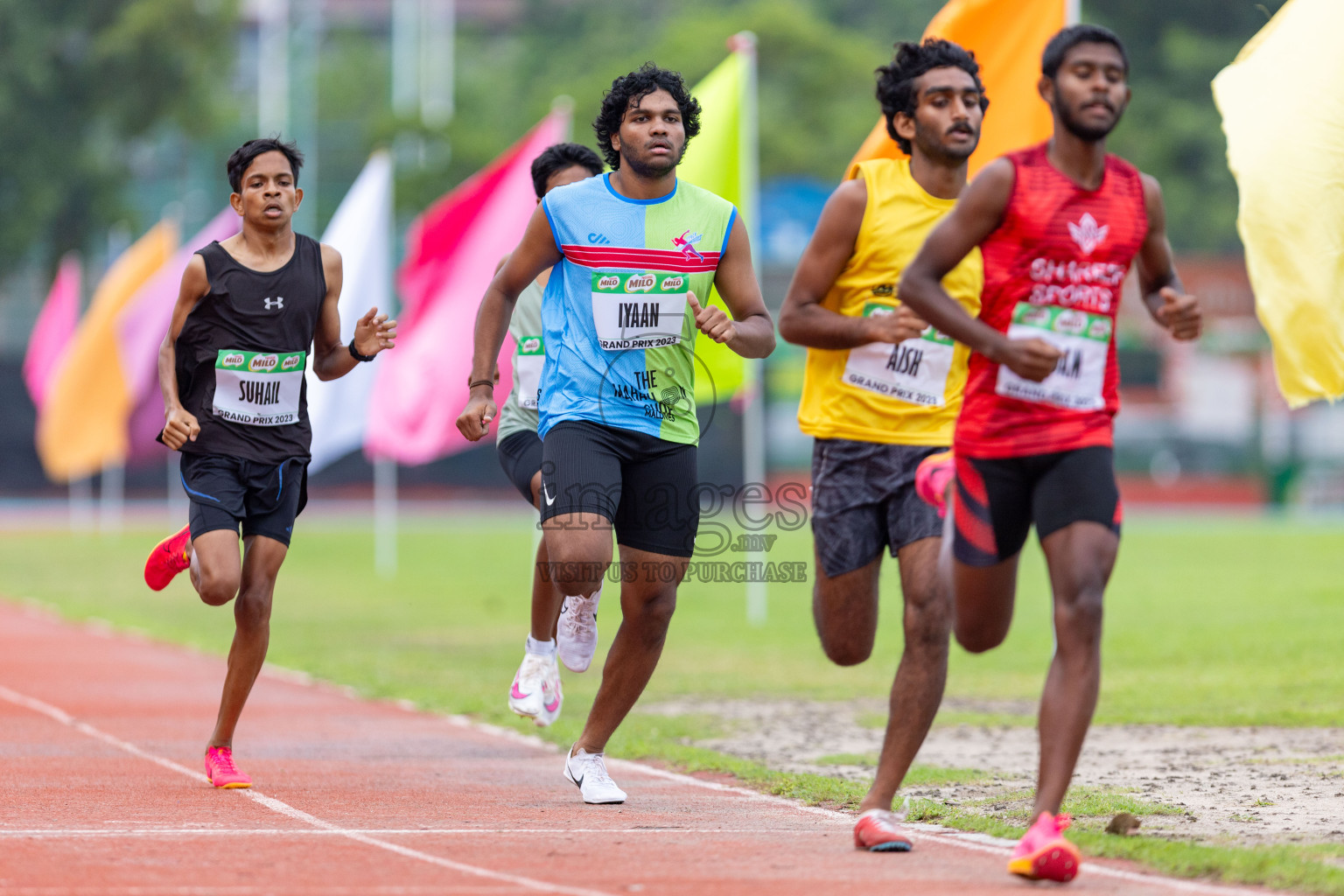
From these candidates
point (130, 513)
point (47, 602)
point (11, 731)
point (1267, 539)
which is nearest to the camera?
point (11, 731)

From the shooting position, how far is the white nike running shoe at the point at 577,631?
25.5ft

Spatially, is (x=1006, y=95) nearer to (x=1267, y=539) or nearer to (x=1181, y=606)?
(x=1181, y=606)

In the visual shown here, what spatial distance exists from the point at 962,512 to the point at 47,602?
16.3m

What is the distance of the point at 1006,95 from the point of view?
1128cm

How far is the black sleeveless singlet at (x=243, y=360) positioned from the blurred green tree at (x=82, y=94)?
150ft

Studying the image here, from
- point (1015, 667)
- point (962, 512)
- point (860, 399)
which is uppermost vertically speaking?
point (860, 399)

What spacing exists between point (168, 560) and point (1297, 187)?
5.08 metres

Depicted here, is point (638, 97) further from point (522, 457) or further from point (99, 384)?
point (99, 384)

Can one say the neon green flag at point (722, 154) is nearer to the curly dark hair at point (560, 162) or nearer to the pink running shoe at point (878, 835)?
the curly dark hair at point (560, 162)

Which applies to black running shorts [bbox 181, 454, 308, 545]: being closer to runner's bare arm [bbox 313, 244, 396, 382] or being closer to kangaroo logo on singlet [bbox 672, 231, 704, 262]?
runner's bare arm [bbox 313, 244, 396, 382]

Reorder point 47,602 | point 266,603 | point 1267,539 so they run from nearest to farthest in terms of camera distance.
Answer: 1. point 266,603
2. point 47,602
3. point 1267,539

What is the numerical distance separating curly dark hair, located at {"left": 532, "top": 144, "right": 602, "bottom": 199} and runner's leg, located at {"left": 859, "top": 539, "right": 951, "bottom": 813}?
344 cm

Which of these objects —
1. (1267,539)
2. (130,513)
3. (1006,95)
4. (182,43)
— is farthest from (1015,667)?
(182,43)

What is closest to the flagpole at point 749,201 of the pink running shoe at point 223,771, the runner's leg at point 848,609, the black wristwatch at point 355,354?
the black wristwatch at point 355,354
